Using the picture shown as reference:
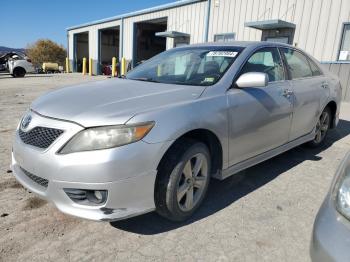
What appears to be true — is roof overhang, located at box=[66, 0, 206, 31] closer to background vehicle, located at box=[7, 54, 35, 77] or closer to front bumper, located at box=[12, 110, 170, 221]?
background vehicle, located at box=[7, 54, 35, 77]

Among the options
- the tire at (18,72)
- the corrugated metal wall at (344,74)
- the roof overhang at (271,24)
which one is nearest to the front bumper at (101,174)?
the corrugated metal wall at (344,74)

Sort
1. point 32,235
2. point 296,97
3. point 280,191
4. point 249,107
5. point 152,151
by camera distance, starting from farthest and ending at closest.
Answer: point 296,97 → point 280,191 → point 249,107 → point 32,235 → point 152,151

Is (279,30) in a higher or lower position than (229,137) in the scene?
higher

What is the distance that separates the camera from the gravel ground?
90.8 inches

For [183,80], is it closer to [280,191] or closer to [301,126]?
[280,191]

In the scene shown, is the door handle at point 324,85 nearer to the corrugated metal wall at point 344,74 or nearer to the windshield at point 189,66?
the windshield at point 189,66

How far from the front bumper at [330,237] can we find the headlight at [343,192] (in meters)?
0.03

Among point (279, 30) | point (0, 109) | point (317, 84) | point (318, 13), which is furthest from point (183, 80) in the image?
point (279, 30)

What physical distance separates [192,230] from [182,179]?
43 cm

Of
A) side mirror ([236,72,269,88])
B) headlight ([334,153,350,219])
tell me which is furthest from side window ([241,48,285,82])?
headlight ([334,153,350,219])

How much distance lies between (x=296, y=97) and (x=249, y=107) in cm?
109

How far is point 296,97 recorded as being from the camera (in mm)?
3848

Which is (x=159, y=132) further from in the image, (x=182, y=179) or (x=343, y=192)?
(x=343, y=192)

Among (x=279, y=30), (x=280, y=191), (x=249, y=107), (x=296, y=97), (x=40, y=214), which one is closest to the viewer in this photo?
(x=40, y=214)
